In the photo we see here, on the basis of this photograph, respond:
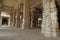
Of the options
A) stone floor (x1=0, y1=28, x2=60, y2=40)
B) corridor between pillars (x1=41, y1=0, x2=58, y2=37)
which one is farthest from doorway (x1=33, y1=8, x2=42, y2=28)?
corridor between pillars (x1=41, y1=0, x2=58, y2=37)

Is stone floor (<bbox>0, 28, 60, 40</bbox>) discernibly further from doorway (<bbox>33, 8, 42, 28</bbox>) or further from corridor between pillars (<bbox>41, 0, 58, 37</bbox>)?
doorway (<bbox>33, 8, 42, 28</bbox>)

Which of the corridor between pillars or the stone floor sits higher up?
the corridor between pillars

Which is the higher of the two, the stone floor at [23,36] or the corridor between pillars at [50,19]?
the corridor between pillars at [50,19]

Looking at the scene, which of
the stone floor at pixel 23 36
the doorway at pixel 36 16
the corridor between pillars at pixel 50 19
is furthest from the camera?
the doorway at pixel 36 16

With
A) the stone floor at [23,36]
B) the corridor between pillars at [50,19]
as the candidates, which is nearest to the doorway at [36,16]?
the stone floor at [23,36]

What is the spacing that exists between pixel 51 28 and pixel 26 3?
5.58 m

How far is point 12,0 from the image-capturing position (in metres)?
14.3

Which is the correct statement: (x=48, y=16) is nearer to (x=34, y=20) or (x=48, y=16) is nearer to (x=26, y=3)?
(x=26, y=3)

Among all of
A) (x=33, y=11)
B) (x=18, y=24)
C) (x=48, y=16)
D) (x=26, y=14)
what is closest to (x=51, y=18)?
(x=48, y=16)

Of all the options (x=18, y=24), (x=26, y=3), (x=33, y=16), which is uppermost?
(x=26, y=3)

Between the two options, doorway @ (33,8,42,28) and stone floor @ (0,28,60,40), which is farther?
doorway @ (33,8,42,28)

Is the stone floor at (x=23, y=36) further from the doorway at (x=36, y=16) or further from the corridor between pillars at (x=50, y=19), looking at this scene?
the doorway at (x=36, y=16)

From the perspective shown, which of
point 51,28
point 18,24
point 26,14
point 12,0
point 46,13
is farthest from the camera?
point 18,24

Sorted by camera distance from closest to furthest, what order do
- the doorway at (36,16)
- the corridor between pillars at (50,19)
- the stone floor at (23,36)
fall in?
1. the stone floor at (23,36)
2. the corridor between pillars at (50,19)
3. the doorway at (36,16)
